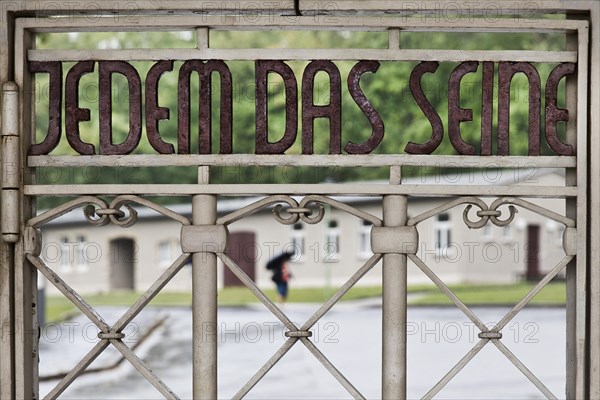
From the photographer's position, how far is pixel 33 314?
283 centimetres

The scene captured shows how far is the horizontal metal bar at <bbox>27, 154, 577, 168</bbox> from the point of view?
270cm

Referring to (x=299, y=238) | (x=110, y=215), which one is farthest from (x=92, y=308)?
(x=299, y=238)

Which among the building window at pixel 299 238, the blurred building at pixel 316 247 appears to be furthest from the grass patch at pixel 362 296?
the building window at pixel 299 238

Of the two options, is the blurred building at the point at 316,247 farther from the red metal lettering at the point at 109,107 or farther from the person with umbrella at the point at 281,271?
the red metal lettering at the point at 109,107

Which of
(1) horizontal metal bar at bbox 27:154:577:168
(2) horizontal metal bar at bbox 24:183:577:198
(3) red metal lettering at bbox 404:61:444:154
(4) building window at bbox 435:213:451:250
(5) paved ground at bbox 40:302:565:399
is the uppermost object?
(3) red metal lettering at bbox 404:61:444:154

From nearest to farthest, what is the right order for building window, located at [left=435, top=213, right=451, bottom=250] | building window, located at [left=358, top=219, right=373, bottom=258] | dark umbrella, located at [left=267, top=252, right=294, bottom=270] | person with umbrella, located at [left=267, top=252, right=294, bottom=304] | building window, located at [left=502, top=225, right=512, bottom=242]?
dark umbrella, located at [left=267, top=252, right=294, bottom=270] < person with umbrella, located at [left=267, top=252, right=294, bottom=304] < building window, located at [left=435, top=213, right=451, bottom=250] < building window, located at [left=502, top=225, right=512, bottom=242] < building window, located at [left=358, top=219, right=373, bottom=258]

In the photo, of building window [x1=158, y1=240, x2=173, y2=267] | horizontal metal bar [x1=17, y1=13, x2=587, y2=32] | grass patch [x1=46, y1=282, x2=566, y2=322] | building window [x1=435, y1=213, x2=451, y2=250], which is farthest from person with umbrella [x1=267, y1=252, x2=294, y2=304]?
horizontal metal bar [x1=17, y1=13, x2=587, y2=32]

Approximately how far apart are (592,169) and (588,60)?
333 millimetres

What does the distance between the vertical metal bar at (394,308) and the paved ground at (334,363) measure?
5.33 metres

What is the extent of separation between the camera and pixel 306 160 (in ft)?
8.90

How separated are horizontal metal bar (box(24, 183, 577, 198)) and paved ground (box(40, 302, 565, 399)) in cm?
535

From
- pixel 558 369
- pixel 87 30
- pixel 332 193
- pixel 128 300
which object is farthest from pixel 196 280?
pixel 128 300

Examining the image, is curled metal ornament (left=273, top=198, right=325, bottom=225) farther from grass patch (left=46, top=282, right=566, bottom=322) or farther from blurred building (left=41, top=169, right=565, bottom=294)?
blurred building (left=41, top=169, right=565, bottom=294)

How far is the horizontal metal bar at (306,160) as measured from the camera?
2703 mm
